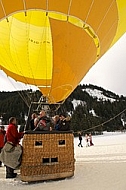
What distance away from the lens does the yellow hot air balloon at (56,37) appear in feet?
18.7

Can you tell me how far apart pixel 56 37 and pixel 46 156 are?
3113 millimetres

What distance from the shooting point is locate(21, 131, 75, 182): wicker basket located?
16.0ft

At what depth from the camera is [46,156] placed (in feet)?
16.4

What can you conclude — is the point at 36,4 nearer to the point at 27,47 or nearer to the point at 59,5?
the point at 59,5

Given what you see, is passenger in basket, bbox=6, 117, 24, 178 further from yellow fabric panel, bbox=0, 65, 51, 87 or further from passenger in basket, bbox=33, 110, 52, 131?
yellow fabric panel, bbox=0, 65, 51, 87

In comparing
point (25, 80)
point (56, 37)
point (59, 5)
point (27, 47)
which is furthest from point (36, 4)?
point (25, 80)

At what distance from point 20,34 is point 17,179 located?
4.62 metres

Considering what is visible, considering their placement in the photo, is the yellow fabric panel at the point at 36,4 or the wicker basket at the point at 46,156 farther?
the yellow fabric panel at the point at 36,4

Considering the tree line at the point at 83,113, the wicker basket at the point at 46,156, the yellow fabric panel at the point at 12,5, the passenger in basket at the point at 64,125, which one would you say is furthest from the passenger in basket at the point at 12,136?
the tree line at the point at 83,113

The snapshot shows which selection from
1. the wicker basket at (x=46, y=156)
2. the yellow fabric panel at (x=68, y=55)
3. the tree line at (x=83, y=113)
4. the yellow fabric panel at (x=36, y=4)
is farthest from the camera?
the tree line at (x=83, y=113)

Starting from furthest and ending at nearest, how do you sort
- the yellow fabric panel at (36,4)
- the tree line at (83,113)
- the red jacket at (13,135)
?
the tree line at (83,113) → the yellow fabric panel at (36,4) → the red jacket at (13,135)

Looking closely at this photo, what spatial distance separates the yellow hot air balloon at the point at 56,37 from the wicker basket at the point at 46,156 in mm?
2401

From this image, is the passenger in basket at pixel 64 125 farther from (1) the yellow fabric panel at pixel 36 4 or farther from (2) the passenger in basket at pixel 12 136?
(1) the yellow fabric panel at pixel 36 4

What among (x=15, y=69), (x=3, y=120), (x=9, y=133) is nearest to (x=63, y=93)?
(x=15, y=69)
